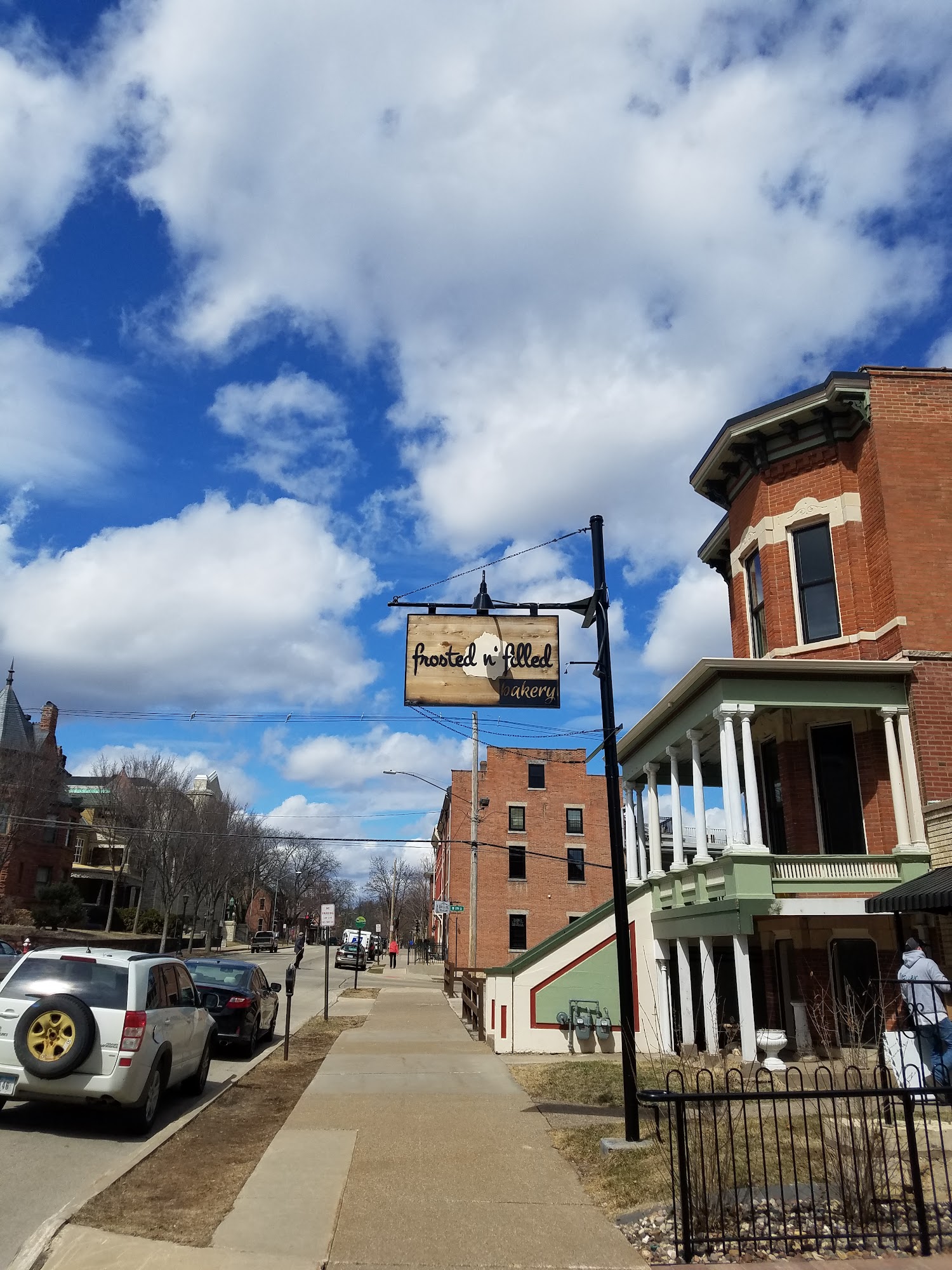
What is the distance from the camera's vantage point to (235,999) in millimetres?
15656

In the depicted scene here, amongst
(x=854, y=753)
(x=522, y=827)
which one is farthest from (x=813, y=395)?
(x=522, y=827)

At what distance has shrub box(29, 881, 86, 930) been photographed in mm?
51312

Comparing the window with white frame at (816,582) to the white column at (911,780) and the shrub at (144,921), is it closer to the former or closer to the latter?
the white column at (911,780)

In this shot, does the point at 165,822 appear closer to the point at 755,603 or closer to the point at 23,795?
the point at 23,795

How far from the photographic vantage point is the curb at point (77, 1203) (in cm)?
539

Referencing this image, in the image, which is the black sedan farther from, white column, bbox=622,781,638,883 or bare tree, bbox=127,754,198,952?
bare tree, bbox=127,754,198,952

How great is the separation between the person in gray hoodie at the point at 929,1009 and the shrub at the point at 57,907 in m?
50.8

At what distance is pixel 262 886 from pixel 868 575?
105 m

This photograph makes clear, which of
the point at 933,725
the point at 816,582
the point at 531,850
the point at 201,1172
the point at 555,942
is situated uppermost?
the point at 816,582

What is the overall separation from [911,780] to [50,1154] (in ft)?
39.0

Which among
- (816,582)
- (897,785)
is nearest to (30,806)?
(816,582)

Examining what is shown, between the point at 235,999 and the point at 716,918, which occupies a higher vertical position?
the point at 716,918

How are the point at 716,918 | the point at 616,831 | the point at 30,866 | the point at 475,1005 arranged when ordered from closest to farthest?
the point at 616,831 → the point at 716,918 → the point at 475,1005 → the point at 30,866

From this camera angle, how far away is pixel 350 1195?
7.00 metres
